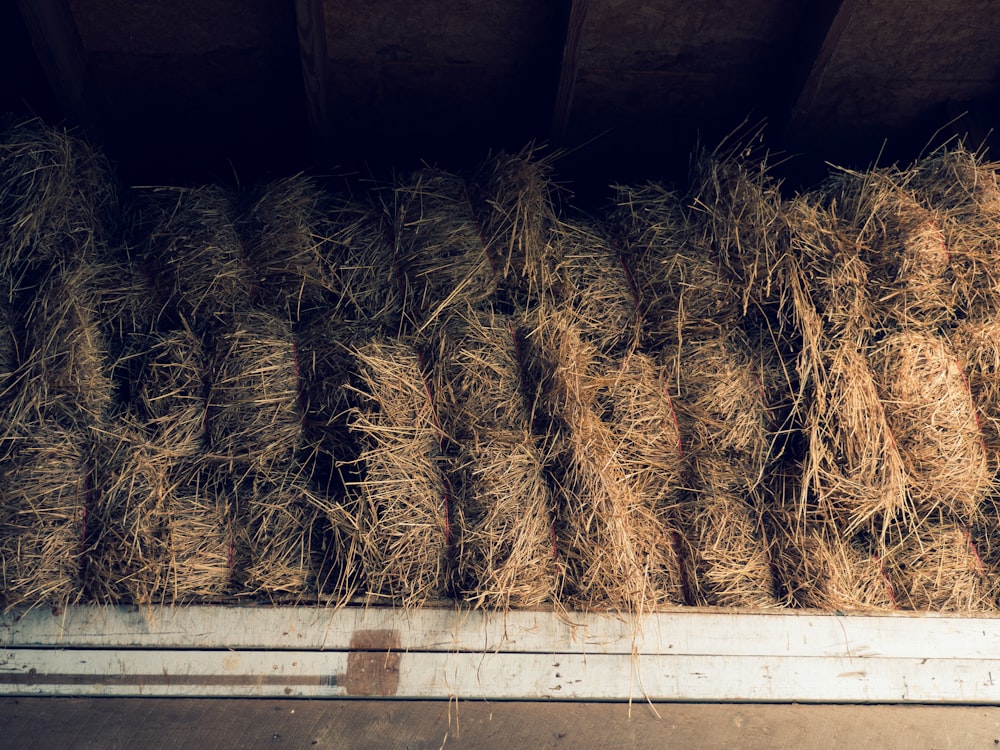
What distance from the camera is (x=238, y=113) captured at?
3.44 m

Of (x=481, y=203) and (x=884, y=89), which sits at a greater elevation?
(x=884, y=89)

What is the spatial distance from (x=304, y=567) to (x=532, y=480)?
881 millimetres

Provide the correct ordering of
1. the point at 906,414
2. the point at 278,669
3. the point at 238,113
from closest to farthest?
the point at 278,669 < the point at 906,414 < the point at 238,113

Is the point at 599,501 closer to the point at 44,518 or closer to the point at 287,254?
the point at 287,254

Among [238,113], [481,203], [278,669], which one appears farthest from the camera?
[238,113]

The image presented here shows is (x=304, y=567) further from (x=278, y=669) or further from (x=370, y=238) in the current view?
(x=370, y=238)

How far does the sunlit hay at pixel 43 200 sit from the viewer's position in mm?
2785

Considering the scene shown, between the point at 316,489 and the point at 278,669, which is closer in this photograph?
the point at 278,669

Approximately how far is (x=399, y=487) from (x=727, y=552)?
1257 mm

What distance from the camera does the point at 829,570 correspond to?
2.82 m

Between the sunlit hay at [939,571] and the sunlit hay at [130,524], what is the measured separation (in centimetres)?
272

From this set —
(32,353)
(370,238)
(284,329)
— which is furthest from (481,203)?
(32,353)

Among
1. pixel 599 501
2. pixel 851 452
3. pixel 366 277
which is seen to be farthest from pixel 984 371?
pixel 366 277

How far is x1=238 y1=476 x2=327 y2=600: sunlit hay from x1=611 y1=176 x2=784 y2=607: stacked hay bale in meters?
1.39
